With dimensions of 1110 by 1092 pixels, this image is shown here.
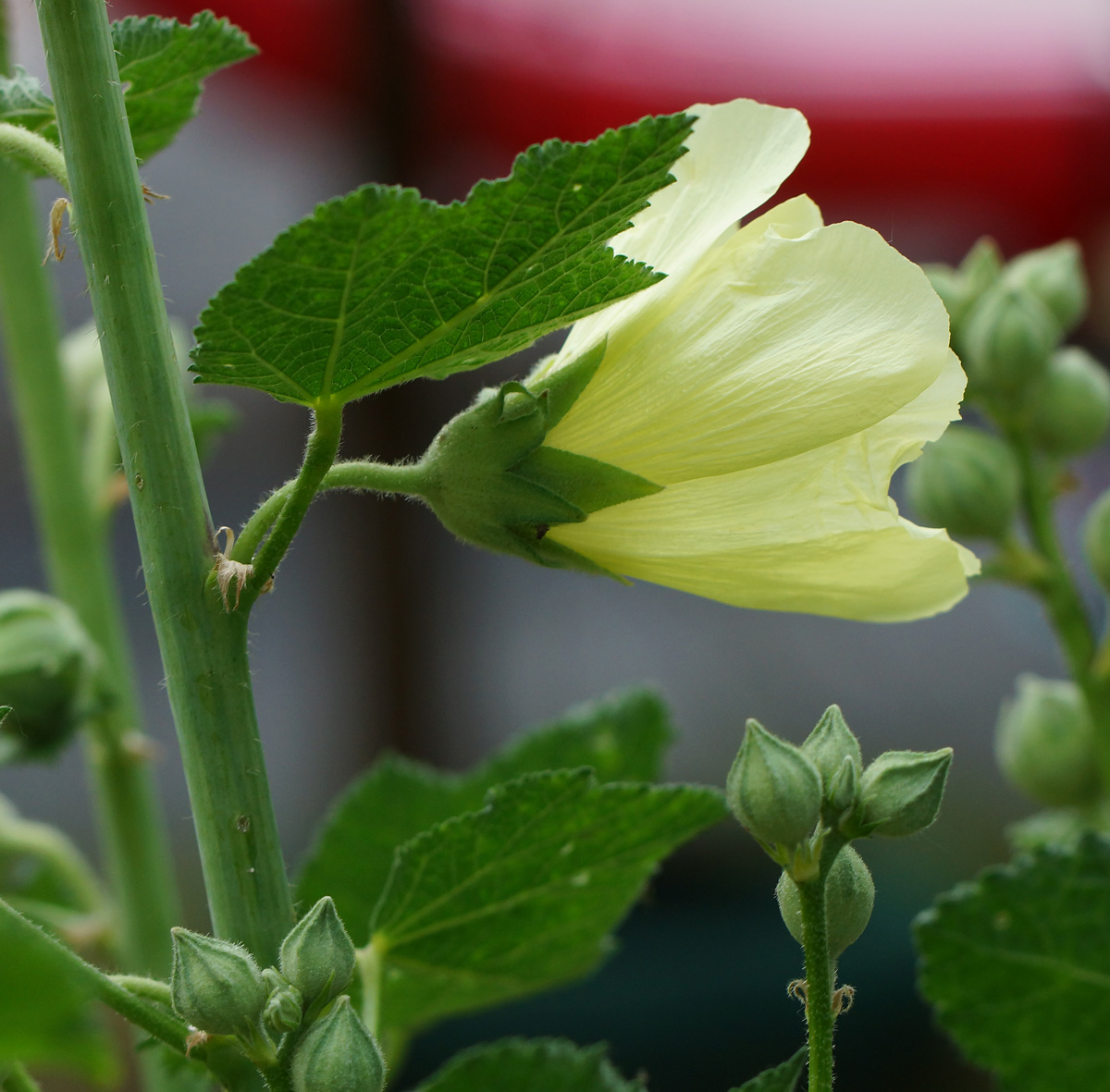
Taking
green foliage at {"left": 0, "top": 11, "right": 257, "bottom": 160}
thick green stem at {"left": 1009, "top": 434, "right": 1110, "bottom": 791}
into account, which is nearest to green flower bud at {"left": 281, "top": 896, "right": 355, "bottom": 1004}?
green foliage at {"left": 0, "top": 11, "right": 257, "bottom": 160}

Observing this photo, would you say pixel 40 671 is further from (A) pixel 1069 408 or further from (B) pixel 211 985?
(A) pixel 1069 408

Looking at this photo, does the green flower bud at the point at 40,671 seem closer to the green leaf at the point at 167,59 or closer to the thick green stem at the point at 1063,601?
the green leaf at the point at 167,59

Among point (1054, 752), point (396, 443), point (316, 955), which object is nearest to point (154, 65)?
point (316, 955)

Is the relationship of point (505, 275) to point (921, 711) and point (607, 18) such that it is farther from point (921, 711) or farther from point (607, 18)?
point (921, 711)

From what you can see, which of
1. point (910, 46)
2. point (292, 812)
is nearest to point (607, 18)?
point (910, 46)

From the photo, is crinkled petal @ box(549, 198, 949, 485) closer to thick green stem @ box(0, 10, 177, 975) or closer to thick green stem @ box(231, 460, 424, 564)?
thick green stem @ box(231, 460, 424, 564)

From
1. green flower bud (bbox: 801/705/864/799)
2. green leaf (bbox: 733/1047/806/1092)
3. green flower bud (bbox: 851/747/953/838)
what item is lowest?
green leaf (bbox: 733/1047/806/1092)

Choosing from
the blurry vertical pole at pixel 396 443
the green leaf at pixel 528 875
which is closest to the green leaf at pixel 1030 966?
the green leaf at pixel 528 875

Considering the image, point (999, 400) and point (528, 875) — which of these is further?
point (999, 400)
